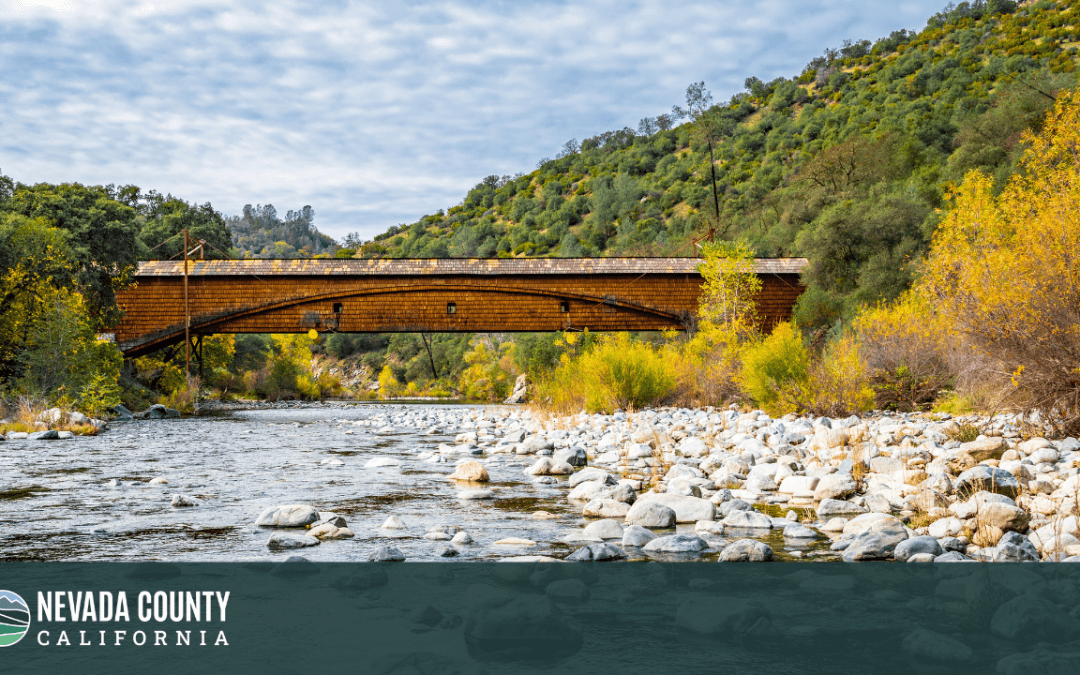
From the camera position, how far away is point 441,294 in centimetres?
2456

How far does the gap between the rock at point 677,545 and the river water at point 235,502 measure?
10 cm

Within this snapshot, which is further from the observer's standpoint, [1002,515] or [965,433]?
[965,433]

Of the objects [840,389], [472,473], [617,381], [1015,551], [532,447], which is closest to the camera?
[1015,551]

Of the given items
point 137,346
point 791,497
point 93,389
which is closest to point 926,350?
point 791,497

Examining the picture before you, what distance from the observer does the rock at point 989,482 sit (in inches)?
169

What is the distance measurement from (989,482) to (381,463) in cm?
547

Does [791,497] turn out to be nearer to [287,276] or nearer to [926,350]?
[926,350]

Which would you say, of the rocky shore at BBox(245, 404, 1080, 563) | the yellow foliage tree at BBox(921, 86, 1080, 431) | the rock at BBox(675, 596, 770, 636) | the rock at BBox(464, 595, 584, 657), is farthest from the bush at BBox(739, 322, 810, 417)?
the rock at BBox(464, 595, 584, 657)

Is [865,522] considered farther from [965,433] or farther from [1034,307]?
[965,433]

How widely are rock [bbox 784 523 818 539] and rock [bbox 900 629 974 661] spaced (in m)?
1.63

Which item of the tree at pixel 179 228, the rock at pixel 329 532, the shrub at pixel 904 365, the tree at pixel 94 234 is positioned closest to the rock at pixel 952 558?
the rock at pixel 329 532

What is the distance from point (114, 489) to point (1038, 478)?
21.9 ft

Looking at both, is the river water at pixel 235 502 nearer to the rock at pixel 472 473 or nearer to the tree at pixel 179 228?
the rock at pixel 472 473

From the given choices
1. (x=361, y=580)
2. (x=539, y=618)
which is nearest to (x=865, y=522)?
(x=539, y=618)
